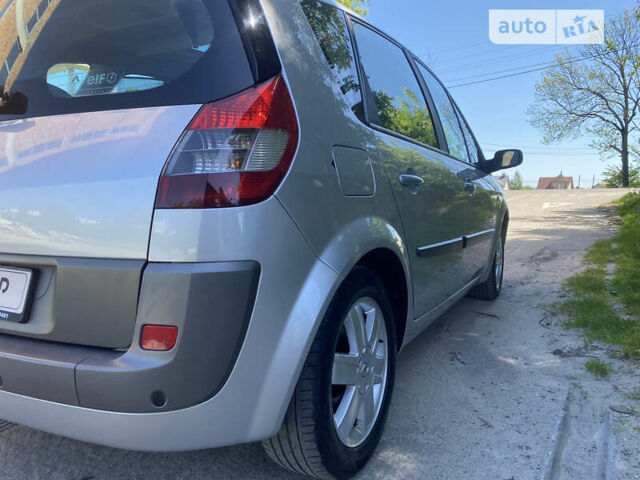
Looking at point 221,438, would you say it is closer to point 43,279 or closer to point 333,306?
point 333,306

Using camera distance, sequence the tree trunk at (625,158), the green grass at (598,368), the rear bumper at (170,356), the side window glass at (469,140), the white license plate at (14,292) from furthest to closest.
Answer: the tree trunk at (625,158) < the side window glass at (469,140) < the green grass at (598,368) < the white license plate at (14,292) < the rear bumper at (170,356)

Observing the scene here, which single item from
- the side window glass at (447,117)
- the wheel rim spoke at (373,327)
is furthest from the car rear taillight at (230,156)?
the side window glass at (447,117)

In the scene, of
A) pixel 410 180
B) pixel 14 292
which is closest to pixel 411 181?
pixel 410 180

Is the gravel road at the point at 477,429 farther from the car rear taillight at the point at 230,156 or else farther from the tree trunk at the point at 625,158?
the tree trunk at the point at 625,158

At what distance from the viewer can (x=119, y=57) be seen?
1451 millimetres

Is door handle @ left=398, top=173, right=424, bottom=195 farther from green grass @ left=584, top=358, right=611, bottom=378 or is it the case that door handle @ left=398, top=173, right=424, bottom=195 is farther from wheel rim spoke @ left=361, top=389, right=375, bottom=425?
green grass @ left=584, top=358, right=611, bottom=378

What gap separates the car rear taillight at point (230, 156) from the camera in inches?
48.8

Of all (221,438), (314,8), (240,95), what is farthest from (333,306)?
(314,8)

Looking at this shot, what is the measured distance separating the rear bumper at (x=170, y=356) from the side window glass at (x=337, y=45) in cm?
90

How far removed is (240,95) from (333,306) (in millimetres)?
709

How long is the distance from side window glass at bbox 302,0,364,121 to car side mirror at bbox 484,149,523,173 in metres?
2.25

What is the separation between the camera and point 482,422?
2.19 meters

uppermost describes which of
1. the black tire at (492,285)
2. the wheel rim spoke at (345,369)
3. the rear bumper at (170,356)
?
the rear bumper at (170,356)

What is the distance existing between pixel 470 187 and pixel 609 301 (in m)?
1.95
